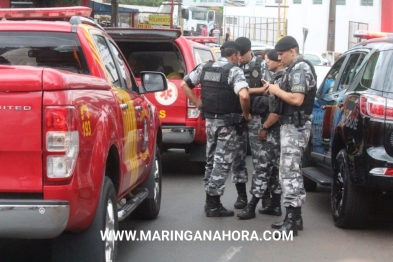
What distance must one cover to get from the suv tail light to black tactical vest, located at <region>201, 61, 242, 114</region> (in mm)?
1623

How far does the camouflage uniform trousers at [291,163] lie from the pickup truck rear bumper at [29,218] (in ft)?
10.5

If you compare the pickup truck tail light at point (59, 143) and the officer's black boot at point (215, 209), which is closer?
the pickup truck tail light at point (59, 143)

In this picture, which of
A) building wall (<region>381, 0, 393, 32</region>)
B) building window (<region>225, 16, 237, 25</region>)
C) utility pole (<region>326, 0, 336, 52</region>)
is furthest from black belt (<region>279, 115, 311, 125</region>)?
building window (<region>225, 16, 237, 25</region>)

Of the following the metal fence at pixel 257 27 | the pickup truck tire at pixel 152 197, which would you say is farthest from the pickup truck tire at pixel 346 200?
the metal fence at pixel 257 27

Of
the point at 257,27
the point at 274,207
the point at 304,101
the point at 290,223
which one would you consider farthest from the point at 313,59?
the point at 257,27

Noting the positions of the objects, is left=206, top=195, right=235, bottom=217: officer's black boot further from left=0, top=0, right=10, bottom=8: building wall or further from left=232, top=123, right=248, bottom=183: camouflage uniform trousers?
left=0, top=0, right=10, bottom=8: building wall

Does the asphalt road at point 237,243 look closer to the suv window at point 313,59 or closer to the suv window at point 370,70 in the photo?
the suv window at point 370,70

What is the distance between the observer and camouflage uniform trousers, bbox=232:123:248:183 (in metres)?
8.15

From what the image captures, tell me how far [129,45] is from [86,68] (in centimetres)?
516

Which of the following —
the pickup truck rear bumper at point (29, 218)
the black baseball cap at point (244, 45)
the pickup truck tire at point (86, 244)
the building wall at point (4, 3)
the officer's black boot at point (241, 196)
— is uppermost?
the building wall at point (4, 3)

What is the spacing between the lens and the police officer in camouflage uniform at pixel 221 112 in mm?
7891

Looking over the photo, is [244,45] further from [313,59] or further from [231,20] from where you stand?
[231,20]

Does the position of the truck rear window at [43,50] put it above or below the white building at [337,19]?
below

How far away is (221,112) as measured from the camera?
7.93m
